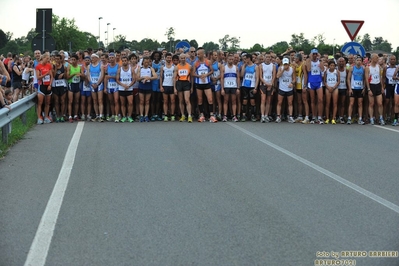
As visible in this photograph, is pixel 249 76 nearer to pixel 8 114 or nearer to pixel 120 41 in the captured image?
pixel 8 114

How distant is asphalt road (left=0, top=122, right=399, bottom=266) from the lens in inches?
243

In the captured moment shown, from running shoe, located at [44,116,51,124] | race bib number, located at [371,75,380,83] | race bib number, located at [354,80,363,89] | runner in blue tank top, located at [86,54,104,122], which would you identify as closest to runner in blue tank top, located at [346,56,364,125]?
race bib number, located at [354,80,363,89]

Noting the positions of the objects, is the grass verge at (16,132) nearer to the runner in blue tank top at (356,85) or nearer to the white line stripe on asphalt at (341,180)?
the white line stripe on asphalt at (341,180)

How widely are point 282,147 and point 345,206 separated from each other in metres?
5.68

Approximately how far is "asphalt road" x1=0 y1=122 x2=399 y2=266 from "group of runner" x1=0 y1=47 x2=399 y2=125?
4.75 metres

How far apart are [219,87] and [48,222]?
13.7m

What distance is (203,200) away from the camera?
8398 millimetres

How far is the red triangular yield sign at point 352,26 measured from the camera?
21.1 m

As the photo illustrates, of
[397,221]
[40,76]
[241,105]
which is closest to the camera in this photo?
[397,221]

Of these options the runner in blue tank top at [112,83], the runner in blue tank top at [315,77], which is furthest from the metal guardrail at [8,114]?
the runner in blue tank top at [315,77]

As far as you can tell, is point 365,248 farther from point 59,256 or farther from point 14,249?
point 14,249

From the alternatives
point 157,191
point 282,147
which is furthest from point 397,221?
point 282,147

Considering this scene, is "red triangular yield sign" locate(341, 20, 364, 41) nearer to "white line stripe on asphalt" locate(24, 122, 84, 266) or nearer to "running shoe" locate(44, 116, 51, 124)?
"running shoe" locate(44, 116, 51, 124)

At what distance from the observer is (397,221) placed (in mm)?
7340
